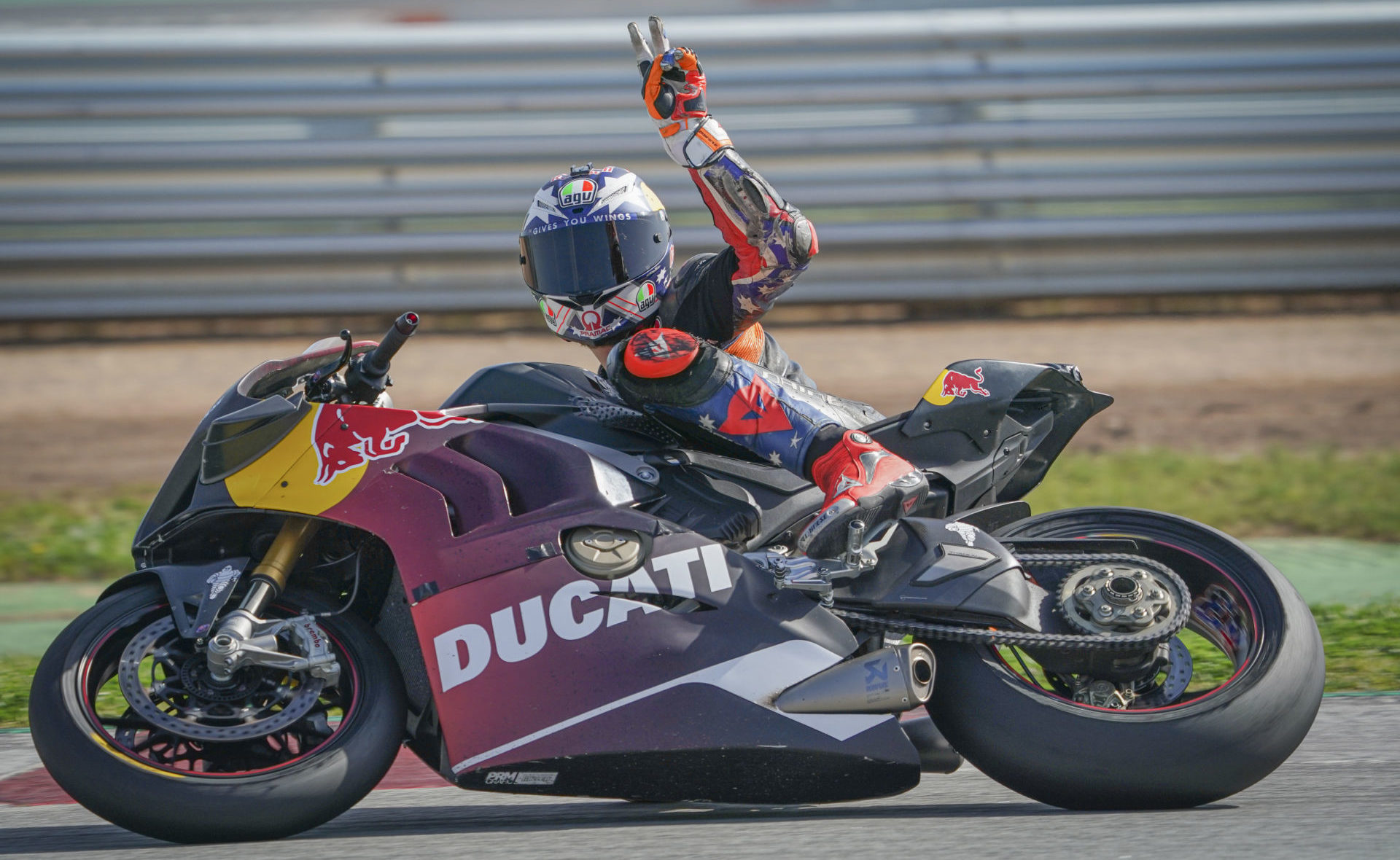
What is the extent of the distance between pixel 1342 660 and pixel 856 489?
2.41m

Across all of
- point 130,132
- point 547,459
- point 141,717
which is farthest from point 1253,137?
point 141,717

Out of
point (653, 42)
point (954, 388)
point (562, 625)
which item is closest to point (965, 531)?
point (954, 388)

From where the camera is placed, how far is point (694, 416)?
360cm

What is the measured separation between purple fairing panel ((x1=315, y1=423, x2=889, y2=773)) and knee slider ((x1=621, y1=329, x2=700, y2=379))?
0.94 ft

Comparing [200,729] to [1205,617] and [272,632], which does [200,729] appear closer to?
[272,632]

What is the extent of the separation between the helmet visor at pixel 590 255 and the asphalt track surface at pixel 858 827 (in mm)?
1321

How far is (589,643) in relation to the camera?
335cm

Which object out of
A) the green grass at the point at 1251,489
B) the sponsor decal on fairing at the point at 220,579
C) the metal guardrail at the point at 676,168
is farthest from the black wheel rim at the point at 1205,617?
the metal guardrail at the point at 676,168

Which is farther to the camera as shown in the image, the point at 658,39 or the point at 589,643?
the point at 658,39

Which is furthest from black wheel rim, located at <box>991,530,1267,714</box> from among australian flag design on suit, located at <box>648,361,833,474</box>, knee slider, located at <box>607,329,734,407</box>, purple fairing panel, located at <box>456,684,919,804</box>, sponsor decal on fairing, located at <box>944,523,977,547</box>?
knee slider, located at <box>607,329,734,407</box>

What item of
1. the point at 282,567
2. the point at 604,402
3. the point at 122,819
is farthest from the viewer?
the point at 604,402

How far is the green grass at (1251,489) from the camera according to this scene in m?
7.07

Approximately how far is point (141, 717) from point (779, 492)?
153 cm

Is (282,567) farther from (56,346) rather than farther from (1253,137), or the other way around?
(1253,137)
